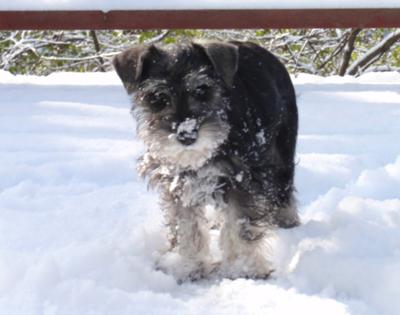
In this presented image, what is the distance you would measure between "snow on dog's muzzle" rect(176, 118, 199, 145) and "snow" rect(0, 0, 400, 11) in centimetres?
404

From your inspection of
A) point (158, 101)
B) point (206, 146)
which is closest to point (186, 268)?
point (206, 146)

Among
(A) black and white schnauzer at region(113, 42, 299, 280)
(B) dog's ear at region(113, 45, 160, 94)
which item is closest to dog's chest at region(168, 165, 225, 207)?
(A) black and white schnauzer at region(113, 42, 299, 280)

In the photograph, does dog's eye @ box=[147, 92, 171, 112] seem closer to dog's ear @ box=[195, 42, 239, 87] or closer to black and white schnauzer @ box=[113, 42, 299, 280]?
black and white schnauzer @ box=[113, 42, 299, 280]

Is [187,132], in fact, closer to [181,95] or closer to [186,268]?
[181,95]

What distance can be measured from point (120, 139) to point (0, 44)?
7889 millimetres

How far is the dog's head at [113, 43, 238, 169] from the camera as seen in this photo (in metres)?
3.03

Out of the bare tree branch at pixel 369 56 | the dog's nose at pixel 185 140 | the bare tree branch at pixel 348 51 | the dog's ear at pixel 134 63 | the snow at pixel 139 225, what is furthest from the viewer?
the bare tree branch at pixel 369 56

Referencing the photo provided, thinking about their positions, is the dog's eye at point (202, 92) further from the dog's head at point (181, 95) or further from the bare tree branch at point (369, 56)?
the bare tree branch at point (369, 56)

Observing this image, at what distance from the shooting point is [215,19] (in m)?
6.86

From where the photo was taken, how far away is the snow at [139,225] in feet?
9.09

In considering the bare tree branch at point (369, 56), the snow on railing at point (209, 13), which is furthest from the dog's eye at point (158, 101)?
the bare tree branch at point (369, 56)

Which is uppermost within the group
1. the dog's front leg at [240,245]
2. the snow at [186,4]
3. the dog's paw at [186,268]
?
the dog's front leg at [240,245]

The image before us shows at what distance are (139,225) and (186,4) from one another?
3667mm

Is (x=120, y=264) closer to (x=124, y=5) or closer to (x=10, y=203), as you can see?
(x=10, y=203)
